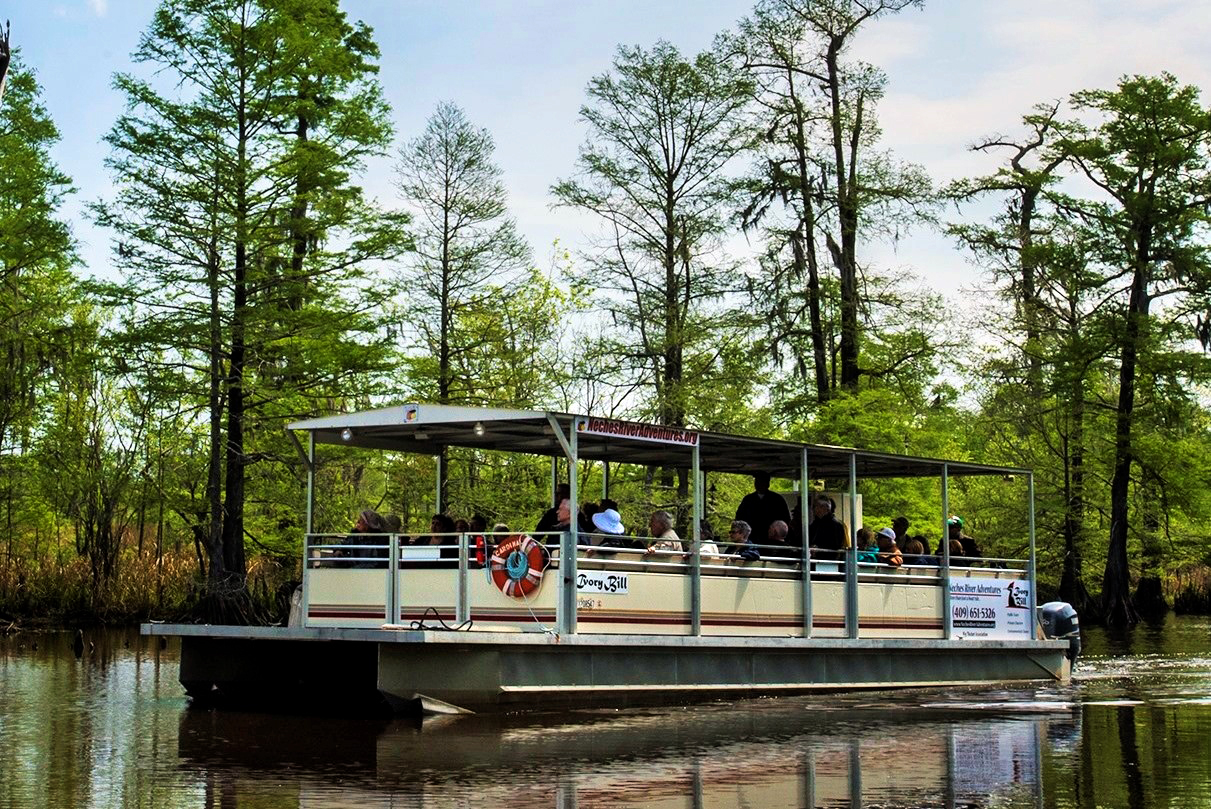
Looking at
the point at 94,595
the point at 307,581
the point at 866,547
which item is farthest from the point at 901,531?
the point at 94,595

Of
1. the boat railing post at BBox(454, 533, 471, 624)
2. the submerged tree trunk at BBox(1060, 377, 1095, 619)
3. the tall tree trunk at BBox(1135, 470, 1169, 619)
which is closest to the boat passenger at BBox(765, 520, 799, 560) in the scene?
the boat railing post at BBox(454, 533, 471, 624)

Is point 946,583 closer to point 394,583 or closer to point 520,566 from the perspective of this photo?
point 520,566

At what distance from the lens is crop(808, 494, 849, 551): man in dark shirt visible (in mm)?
18938

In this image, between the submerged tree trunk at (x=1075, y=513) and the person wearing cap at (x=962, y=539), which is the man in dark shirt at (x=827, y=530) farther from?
the submerged tree trunk at (x=1075, y=513)

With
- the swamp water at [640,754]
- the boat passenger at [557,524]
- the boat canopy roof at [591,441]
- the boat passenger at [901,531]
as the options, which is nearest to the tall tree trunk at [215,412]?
the swamp water at [640,754]

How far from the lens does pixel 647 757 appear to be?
12.8m

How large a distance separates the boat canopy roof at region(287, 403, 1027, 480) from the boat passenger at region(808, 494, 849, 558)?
2.04 ft

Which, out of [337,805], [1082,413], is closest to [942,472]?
[337,805]

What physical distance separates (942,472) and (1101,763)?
8396 mm

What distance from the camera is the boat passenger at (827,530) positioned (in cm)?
1894

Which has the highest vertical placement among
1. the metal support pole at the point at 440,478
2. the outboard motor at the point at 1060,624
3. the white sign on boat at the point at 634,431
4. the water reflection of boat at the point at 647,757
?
the white sign on boat at the point at 634,431

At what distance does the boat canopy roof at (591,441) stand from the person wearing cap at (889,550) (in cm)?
89

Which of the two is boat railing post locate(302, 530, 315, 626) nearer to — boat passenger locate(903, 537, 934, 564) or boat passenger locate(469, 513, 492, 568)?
boat passenger locate(469, 513, 492, 568)

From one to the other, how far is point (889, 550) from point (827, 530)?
1.36 metres
